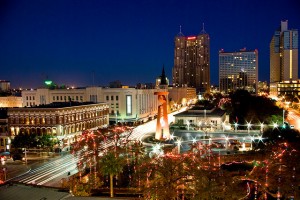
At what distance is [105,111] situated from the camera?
226ft

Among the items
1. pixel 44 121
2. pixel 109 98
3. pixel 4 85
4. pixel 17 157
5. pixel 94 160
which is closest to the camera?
pixel 94 160

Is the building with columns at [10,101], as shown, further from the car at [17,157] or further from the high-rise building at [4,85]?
the high-rise building at [4,85]

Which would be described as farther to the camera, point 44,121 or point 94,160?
point 44,121

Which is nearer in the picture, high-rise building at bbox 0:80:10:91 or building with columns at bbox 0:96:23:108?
building with columns at bbox 0:96:23:108

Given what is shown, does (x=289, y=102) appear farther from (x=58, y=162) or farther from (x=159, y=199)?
(x=159, y=199)

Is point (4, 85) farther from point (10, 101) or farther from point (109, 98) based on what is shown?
point (109, 98)

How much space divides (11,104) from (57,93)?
36.0 m

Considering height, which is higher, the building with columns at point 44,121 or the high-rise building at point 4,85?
the high-rise building at point 4,85

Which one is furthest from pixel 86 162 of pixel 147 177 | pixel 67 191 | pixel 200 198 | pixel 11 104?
pixel 11 104

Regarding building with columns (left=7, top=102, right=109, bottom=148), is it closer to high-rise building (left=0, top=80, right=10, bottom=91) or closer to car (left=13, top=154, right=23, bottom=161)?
car (left=13, top=154, right=23, bottom=161)

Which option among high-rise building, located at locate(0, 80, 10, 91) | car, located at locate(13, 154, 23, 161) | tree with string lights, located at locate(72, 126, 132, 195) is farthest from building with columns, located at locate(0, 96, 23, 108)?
high-rise building, located at locate(0, 80, 10, 91)

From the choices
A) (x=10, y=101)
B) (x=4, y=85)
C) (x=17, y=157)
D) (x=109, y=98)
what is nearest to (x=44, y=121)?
(x=17, y=157)

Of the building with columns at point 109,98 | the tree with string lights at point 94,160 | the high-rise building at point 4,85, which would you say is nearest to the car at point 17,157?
the tree with string lights at point 94,160

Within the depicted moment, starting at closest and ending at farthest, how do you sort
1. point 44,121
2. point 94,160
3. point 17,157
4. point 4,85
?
point 94,160
point 17,157
point 44,121
point 4,85
